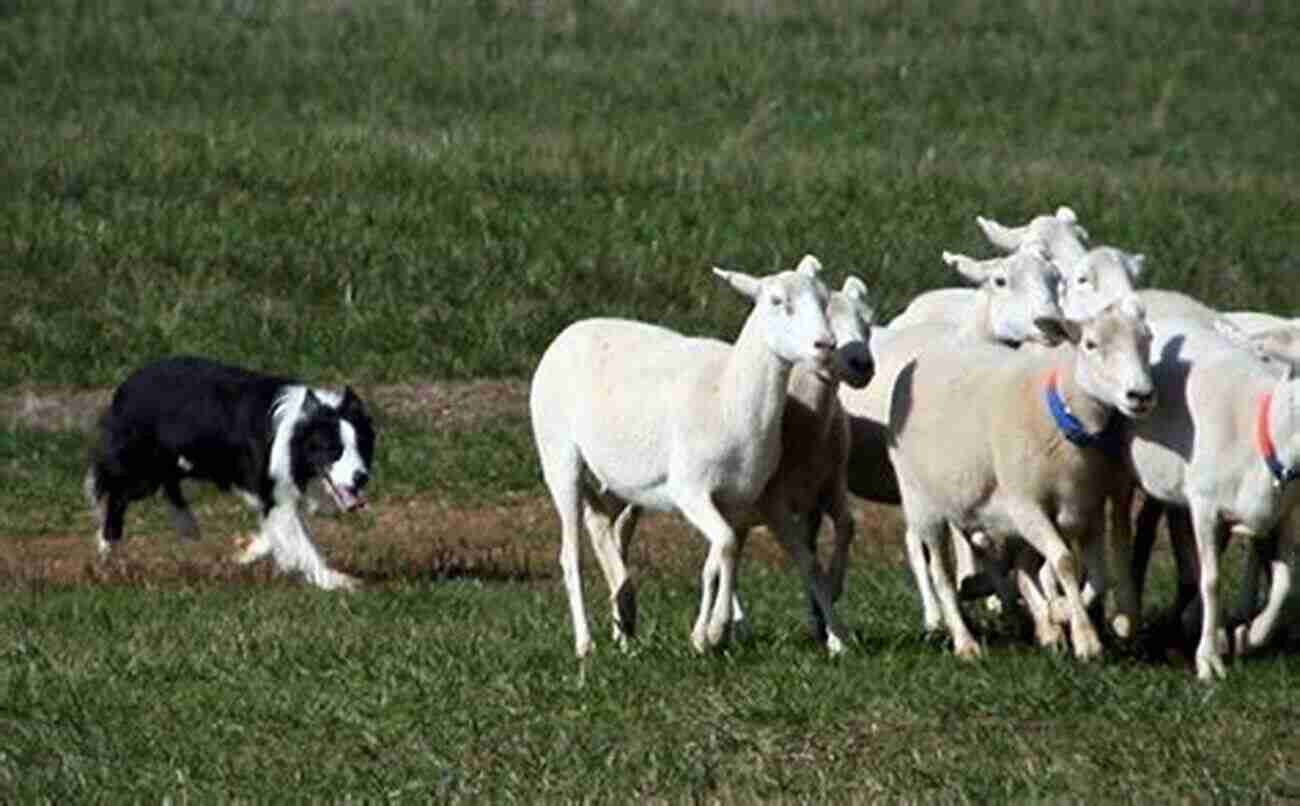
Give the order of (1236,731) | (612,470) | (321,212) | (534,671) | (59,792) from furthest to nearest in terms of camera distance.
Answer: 1. (321,212)
2. (612,470)
3. (534,671)
4. (1236,731)
5. (59,792)

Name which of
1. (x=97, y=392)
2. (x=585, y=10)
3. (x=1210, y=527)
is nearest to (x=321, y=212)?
(x=97, y=392)

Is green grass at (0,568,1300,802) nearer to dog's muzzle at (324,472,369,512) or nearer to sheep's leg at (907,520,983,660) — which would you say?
sheep's leg at (907,520,983,660)

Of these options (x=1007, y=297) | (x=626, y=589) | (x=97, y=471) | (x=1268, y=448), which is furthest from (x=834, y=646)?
(x=97, y=471)

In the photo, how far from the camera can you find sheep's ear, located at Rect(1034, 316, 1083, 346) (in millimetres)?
14992

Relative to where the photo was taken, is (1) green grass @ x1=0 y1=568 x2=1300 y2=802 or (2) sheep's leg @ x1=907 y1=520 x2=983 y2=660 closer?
(1) green grass @ x1=0 y1=568 x2=1300 y2=802

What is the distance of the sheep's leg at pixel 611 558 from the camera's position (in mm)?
16000

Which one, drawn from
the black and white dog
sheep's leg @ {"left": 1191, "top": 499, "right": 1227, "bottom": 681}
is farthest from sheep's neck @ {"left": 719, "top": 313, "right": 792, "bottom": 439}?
the black and white dog

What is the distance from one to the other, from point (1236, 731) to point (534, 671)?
2888 mm

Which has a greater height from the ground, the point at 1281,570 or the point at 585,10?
the point at 1281,570

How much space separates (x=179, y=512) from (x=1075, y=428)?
8.20m

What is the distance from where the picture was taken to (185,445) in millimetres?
21078

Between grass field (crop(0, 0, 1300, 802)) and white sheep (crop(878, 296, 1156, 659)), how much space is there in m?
0.52

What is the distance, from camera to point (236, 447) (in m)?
20.8

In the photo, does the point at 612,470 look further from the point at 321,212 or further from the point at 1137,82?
the point at 1137,82
